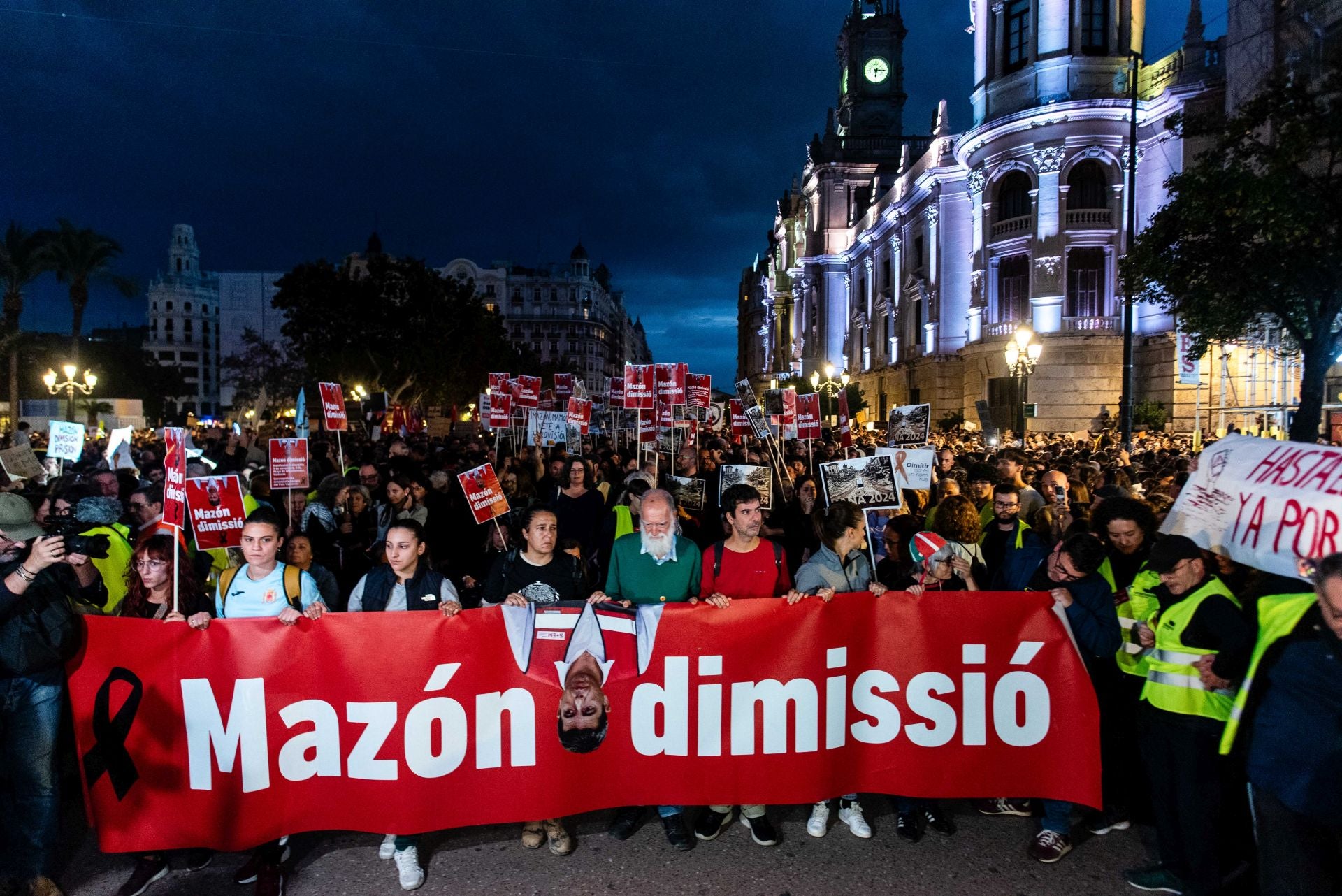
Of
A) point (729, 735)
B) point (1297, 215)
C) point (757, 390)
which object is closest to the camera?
point (729, 735)

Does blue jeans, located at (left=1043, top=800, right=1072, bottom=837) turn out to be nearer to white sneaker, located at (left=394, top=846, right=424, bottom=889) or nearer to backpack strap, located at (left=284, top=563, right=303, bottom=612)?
white sneaker, located at (left=394, top=846, right=424, bottom=889)

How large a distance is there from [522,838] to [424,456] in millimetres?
9989

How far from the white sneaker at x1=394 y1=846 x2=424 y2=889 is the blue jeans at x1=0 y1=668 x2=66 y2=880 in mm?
1572

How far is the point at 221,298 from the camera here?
4279 inches

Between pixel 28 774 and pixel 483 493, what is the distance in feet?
12.3

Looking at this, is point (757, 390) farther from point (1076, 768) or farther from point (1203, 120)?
point (1076, 768)

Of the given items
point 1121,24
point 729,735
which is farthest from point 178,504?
point 1121,24

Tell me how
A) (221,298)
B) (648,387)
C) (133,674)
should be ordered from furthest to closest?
(221,298)
(648,387)
(133,674)

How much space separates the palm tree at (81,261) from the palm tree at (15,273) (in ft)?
4.60

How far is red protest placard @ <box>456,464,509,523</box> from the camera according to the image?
705 centimetres

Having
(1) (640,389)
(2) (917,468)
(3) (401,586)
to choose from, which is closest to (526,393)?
(1) (640,389)

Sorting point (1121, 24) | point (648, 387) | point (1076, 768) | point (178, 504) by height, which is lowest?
point (1076, 768)

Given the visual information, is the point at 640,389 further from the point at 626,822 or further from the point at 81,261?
the point at 81,261

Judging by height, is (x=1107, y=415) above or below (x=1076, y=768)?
above
